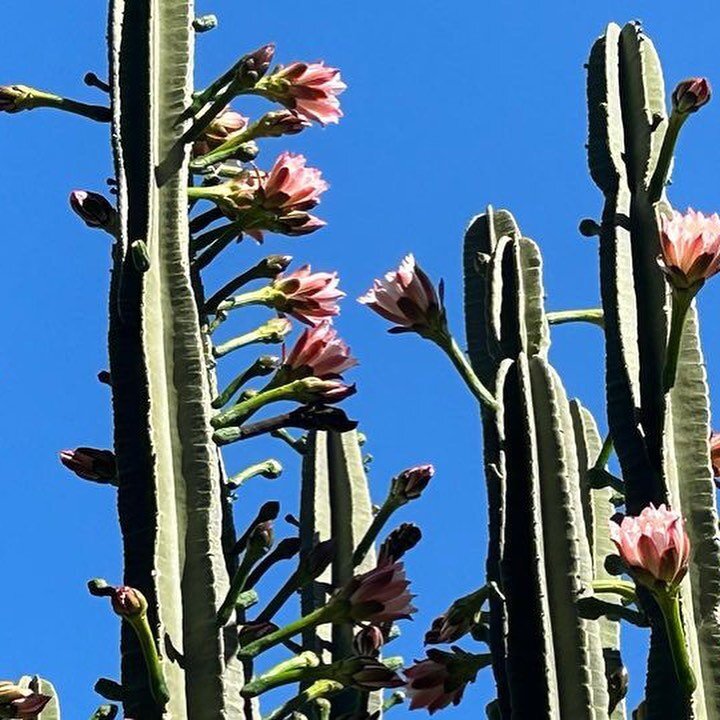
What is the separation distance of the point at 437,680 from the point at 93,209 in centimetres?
125

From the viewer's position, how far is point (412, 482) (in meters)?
3.52

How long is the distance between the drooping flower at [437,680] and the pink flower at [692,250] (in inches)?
36.7

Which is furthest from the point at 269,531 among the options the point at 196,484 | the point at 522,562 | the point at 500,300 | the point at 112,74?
the point at 112,74

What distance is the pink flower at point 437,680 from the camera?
11.8ft

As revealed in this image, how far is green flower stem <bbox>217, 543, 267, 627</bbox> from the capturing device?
3.18 m

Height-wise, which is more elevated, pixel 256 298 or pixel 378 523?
pixel 256 298

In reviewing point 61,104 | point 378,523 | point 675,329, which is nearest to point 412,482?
point 378,523

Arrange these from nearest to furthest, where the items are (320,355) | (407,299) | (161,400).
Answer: (161,400)
(320,355)
(407,299)

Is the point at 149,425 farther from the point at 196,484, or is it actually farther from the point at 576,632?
the point at 576,632

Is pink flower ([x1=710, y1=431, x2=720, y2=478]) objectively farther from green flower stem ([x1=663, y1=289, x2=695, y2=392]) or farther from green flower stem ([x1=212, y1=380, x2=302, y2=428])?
green flower stem ([x1=212, y1=380, x2=302, y2=428])

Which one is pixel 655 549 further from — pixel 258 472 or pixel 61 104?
pixel 61 104

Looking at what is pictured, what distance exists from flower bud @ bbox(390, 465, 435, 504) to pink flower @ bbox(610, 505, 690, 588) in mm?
579

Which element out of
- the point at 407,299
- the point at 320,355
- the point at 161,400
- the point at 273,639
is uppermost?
→ the point at 407,299

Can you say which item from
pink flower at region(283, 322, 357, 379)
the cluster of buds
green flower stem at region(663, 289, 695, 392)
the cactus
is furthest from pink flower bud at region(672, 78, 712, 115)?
the cluster of buds
